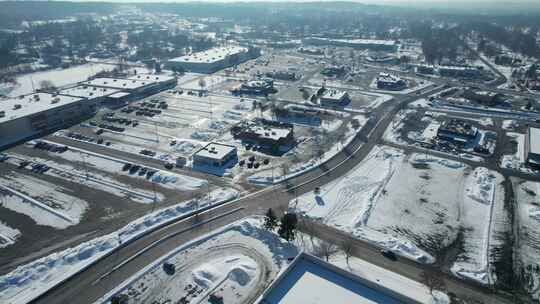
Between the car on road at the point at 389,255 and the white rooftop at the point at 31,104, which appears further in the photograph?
the white rooftop at the point at 31,104

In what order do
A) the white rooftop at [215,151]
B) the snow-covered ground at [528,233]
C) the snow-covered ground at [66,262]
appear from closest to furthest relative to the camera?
the snow-covered ground at [66,262] → the snow-covered ground at [528,233] → the white rooftop at [215,151]

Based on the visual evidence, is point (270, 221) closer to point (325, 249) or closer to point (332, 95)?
point (325, 249)

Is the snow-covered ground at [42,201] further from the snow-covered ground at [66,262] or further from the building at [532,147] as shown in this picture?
the building at [532,147]

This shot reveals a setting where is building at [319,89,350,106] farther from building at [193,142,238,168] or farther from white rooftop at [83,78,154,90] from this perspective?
white rooftop at [83,78,154,90]

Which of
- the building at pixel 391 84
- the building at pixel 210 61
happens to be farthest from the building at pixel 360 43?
the building at pixel 391 84

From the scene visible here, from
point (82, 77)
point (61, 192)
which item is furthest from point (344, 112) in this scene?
point (82, 77)

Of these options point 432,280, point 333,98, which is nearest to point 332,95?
point 333,98

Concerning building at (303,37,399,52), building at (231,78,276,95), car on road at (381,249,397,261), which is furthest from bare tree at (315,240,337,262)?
building at (303,37,399,52)
